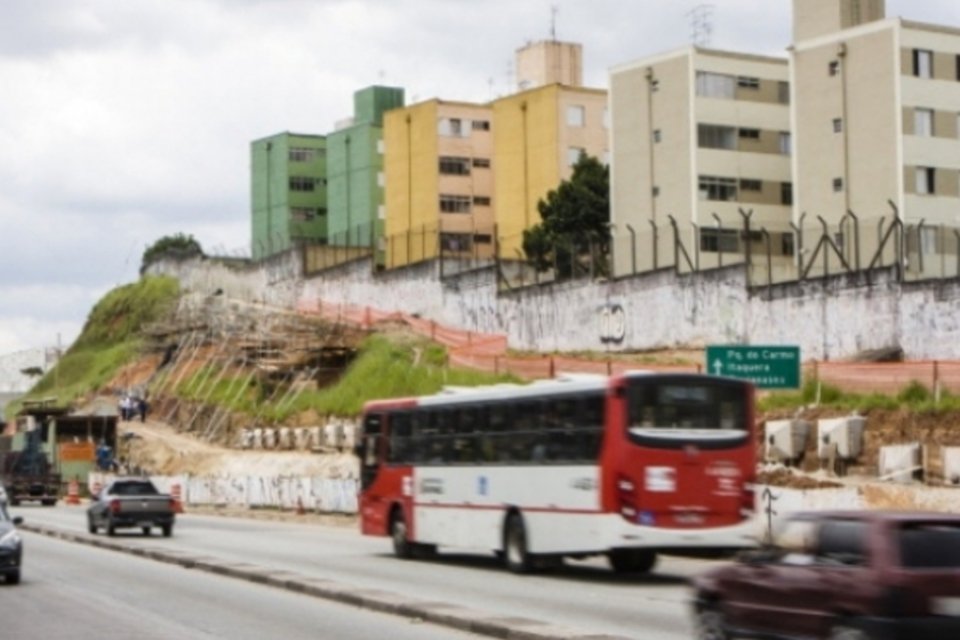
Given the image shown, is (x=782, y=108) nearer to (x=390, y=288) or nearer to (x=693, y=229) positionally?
(x=693, y=229)

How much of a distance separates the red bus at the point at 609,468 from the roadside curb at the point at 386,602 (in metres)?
3.89

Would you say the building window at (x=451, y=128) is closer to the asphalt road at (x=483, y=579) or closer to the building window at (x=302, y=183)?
the building window at (x=302, y=183)

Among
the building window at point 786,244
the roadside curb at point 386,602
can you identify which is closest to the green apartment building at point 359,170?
the building window at point 786,244

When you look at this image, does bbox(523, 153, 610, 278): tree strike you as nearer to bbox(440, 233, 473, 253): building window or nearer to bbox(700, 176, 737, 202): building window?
bbox(700, 176, 737, 202): building window

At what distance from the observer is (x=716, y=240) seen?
3081 inches

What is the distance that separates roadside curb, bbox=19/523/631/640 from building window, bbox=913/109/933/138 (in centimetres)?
4366

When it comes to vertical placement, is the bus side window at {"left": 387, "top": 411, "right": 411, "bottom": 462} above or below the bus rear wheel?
above

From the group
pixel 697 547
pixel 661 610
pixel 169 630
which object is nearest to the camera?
pixel 169 630

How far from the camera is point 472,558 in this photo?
35.5m

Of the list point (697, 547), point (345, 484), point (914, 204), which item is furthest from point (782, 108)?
point (697, 547)

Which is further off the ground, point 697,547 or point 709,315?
point 709,315

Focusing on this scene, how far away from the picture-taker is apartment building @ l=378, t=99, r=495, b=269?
4112 inches

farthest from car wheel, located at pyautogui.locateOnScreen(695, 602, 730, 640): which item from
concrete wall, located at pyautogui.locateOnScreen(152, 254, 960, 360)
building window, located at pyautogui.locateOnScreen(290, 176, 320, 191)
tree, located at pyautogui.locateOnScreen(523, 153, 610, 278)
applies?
building window, located at pyautogui.locateOnScreen(290, 176, 320, 191)

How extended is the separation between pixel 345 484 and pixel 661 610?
34714 millimetres
